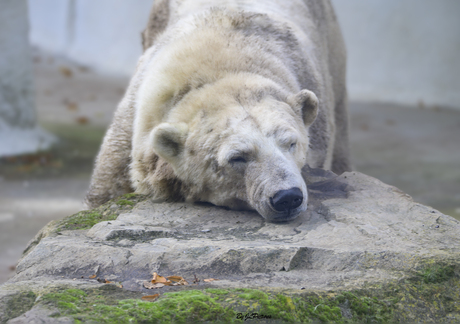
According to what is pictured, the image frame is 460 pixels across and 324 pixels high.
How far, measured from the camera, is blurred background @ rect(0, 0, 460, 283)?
6609 millimetres

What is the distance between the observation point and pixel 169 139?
288cm

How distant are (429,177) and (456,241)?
16.6 ft

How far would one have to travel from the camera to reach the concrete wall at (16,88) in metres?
7.82

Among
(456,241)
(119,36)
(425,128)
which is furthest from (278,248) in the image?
(119,36)

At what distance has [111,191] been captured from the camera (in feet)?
11.8

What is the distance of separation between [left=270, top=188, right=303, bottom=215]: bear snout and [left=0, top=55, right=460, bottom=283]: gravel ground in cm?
268

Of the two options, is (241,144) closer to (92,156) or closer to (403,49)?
(92,156)

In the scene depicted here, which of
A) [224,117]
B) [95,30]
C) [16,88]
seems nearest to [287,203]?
[224,117]

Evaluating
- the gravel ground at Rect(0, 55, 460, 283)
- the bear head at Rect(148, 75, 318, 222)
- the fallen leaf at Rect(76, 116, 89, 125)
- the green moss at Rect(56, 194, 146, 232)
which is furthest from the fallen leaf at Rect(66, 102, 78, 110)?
the bear head at Rect(148, 75, 318, 222)

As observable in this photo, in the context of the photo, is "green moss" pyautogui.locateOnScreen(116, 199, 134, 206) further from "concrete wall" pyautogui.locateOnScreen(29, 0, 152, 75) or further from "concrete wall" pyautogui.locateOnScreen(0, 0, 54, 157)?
"concrete wall" pyautogui.locateOnScreen(29, 0, 152, 75)

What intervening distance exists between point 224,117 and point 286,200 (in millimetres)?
572

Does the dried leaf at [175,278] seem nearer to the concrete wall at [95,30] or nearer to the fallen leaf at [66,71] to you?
the concrete wall at [95,30]

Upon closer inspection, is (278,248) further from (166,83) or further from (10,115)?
(10,115)

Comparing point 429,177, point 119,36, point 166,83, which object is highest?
point 119,36
